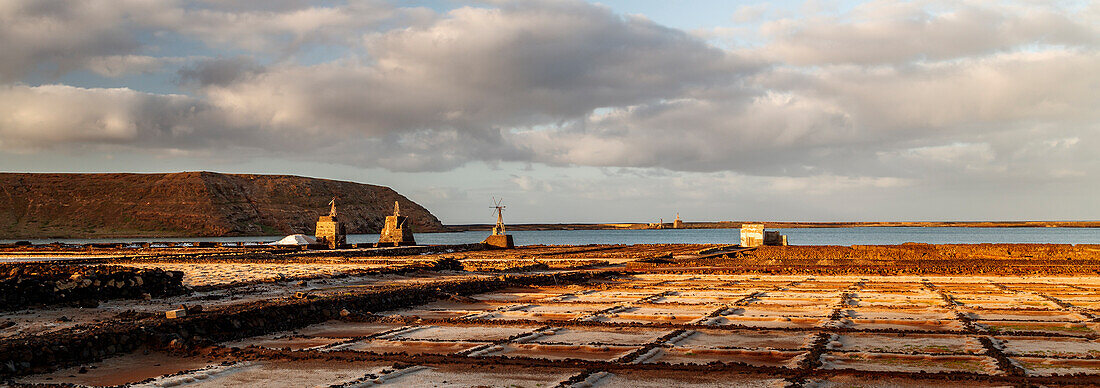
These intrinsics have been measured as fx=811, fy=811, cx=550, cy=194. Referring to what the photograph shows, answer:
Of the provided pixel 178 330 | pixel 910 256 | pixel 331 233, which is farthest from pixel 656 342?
pixel 331 233

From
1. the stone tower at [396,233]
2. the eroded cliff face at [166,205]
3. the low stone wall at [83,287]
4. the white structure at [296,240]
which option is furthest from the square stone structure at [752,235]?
the eroded cliff face at [166,205]

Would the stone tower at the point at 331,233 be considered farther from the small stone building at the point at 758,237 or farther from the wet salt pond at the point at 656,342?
the wet salt pond at the point at 656,342

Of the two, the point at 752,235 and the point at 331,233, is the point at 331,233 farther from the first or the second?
the point at 752,235

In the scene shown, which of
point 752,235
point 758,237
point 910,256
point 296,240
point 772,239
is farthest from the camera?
point 296,240

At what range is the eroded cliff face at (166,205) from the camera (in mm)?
139250

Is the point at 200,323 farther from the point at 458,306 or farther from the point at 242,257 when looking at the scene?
the point at 242,257

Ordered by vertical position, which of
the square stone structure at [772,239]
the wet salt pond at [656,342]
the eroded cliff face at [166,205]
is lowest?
the wet salt pond at [656,342]

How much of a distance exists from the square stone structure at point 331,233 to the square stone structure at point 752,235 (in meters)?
28.0

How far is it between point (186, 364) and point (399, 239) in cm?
5430

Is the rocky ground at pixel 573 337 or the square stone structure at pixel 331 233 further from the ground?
the square stone structure at pixel 331 233

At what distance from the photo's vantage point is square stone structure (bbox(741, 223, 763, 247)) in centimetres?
5156

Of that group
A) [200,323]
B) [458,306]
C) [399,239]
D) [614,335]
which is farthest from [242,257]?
[614,335]

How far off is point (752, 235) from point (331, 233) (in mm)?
29797

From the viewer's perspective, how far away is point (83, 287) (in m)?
17.2
